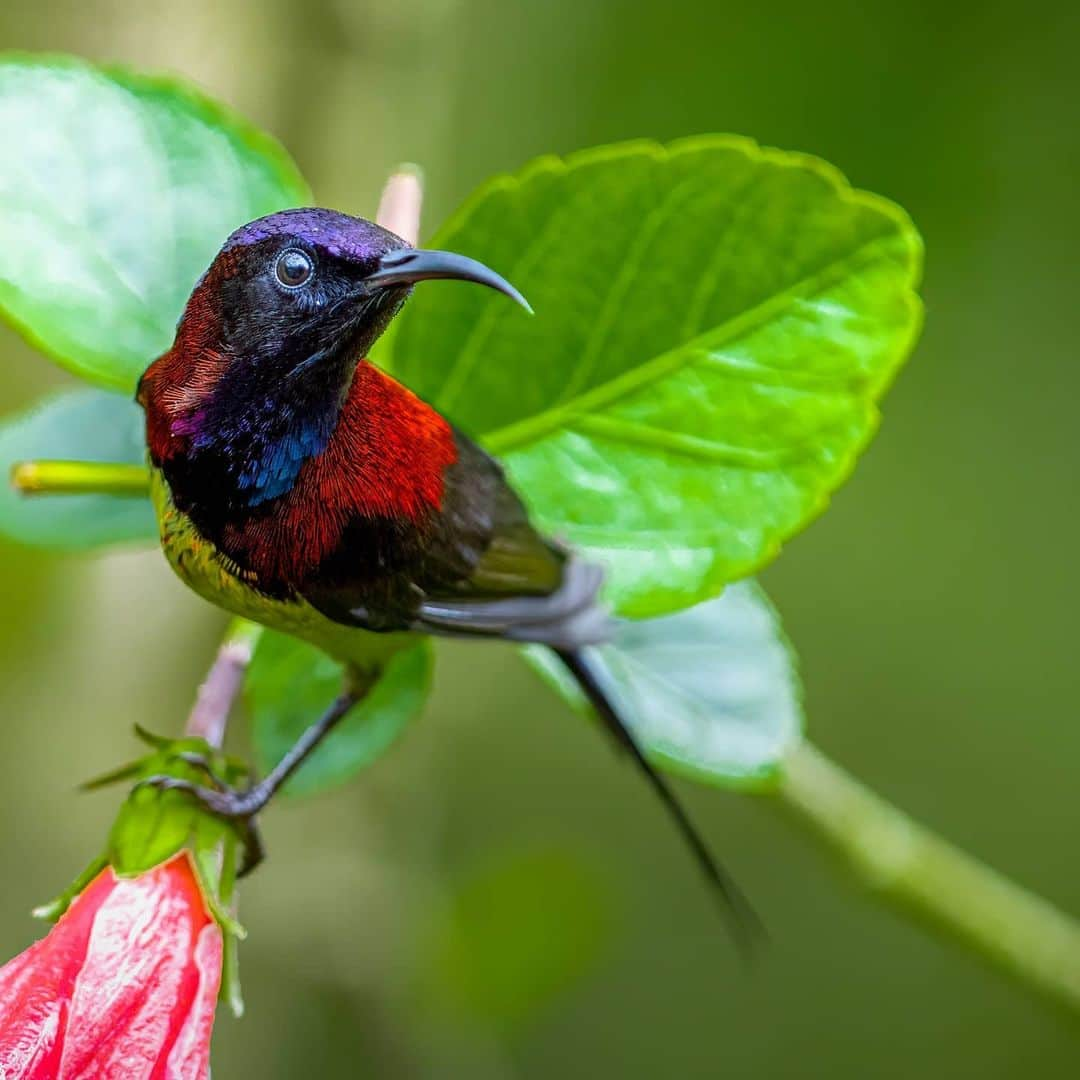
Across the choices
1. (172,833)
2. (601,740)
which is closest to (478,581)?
(172,833)

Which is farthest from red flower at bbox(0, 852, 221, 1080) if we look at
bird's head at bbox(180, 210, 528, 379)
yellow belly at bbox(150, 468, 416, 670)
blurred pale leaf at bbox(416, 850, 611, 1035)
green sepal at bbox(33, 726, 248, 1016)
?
blurred pale leaf at bbox(416, 850, 611, 1035)

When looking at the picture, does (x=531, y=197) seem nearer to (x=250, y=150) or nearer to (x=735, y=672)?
(x=250, y=150)

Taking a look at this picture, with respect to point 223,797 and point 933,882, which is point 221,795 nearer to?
point 223,797

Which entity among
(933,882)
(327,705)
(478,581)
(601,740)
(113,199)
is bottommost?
(601,740)

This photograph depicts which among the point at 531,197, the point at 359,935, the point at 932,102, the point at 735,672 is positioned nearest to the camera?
the point at 531,197

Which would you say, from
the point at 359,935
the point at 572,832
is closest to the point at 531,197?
the point at 359,935

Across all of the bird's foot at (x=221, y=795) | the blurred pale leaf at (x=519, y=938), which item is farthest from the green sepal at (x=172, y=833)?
the blurred pale leaf at (x=519, y=938)

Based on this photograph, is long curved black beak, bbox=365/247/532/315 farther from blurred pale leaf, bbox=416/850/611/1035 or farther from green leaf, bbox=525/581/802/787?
blurred pale leaf, bbox=416/850/611/1035

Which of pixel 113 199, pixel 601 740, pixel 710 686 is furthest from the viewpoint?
pixel 601 740
